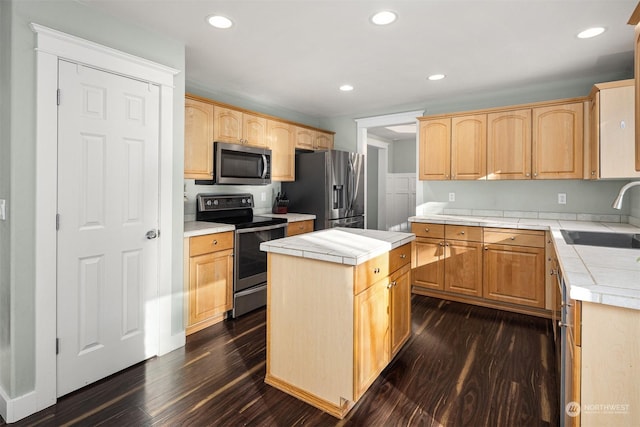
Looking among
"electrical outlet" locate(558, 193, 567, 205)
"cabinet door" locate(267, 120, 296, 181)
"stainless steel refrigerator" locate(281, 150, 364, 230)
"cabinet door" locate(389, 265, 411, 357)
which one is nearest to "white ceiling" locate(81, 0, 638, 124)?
"cabinet door" locate(267, 120, 296, 181)

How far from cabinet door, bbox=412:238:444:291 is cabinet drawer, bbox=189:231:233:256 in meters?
2.14

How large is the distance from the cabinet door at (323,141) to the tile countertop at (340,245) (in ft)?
8.87

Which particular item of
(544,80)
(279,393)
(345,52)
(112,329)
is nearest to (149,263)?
(112,329)

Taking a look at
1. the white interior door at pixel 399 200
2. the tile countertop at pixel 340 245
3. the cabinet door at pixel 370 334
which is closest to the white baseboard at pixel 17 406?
the tile countertop at pixel 340 245

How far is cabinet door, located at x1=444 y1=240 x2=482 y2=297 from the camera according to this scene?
3587 mm

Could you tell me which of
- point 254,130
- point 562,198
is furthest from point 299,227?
Answer: point 562,198

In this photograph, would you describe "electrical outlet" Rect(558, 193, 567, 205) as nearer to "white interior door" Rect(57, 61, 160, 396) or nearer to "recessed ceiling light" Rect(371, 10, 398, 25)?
"recessed ceiling light" Rect(371, 10, 398, 25)

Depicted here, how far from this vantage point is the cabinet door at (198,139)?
3201 mm

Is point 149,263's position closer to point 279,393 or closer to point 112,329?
point 112,329

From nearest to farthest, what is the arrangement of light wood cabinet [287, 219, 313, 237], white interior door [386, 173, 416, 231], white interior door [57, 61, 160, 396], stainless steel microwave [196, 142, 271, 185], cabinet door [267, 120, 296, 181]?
white interior door [57, 61, 160, 396] → stainless steel microwave [196, 142, 271, 185] → light wood cabinet [287, 219, 313, 237] → cabinet door [267, 120, 296, 181] → white interior door [386, 173, 416, 231]

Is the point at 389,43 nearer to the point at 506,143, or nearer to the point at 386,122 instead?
the point at 506,143

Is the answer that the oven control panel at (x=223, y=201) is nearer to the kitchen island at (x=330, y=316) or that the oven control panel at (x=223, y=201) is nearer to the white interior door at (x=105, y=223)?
the white interior door at (x=105, y=223)

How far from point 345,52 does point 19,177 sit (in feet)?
7.96

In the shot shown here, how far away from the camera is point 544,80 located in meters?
3.57
